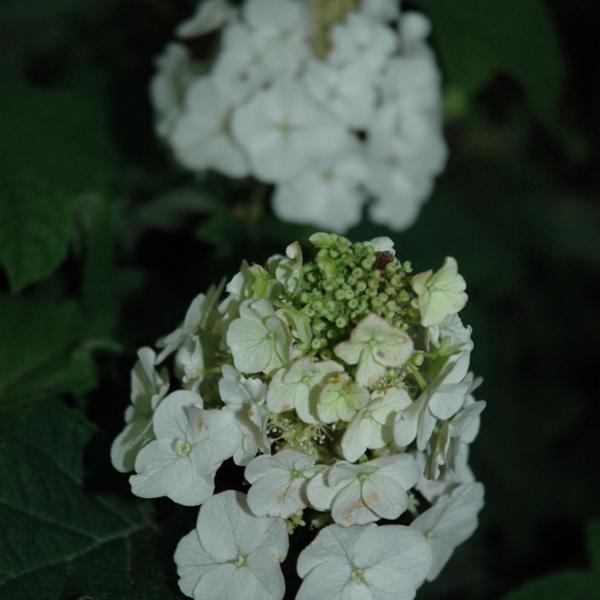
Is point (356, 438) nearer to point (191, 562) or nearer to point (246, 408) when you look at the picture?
point (246, 408)

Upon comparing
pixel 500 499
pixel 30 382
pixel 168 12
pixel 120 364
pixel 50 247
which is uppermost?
pixel 168 12

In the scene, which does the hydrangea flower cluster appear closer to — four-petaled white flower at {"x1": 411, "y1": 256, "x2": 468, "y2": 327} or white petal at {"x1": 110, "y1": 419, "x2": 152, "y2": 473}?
four-petaled white flower at {"x1": 411, "y1": 256, "x2": 468, "y2": 327}

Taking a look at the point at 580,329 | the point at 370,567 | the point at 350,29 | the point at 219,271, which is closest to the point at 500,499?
the point at 580,329

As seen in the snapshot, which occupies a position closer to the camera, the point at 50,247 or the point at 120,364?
the point at 50,247

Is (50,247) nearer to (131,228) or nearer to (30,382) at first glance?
(30,382)

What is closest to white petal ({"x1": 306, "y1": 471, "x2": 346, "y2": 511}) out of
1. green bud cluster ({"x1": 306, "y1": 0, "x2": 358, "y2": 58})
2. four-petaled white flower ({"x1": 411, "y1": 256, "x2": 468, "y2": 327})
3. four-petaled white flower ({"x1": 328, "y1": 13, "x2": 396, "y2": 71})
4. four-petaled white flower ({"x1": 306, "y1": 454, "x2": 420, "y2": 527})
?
four-petaled white flower ({"x1": 306, "y1": 454, "x2": 420, "y2": 527})

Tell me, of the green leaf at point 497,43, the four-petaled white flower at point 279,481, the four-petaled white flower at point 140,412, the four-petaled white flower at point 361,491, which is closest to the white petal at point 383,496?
the four-petaled white flower at point 361,491
